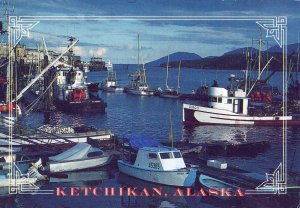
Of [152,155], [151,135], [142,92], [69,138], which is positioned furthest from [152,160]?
[142,92]

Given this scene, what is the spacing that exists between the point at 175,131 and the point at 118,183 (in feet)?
87.5

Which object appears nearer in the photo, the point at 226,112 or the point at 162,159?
the point at 162,159

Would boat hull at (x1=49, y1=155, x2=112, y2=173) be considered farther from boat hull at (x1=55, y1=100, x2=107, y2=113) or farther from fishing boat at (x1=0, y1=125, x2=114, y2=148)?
boat hull at (x1=55, y1=100, x2=107, y2=113)

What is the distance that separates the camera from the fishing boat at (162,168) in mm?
24000

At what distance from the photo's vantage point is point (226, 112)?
179 feet

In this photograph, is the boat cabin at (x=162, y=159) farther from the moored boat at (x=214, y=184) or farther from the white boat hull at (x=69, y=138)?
the white boat hull at (x=69, y=138)

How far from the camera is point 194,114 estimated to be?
55.1 m

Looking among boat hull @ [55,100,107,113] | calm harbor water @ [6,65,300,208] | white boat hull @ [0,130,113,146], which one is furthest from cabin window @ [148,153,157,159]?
boat hull @ [55,100,107,113]

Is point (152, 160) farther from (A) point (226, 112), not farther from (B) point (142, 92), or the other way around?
(B) point (142, 92)

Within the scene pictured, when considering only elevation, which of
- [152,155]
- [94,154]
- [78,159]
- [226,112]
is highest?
[226,112]

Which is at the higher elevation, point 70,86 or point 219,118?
point 70,86

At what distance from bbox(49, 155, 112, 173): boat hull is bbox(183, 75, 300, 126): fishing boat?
1085 inches

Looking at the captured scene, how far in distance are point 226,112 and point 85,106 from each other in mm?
20050

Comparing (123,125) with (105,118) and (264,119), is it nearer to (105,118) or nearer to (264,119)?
(105,118)
